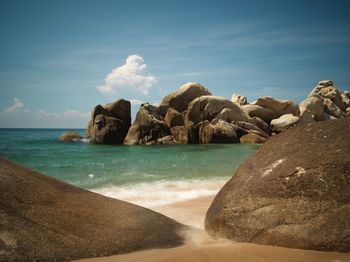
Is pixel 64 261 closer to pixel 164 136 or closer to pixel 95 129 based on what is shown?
pixel 164 136

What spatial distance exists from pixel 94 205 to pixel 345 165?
110 inches

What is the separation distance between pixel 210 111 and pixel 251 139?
16.6ft

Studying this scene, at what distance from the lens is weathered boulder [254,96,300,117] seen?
33219 mm

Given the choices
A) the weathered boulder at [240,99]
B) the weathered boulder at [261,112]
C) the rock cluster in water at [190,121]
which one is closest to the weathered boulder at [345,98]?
the weathered boulder at [240,99]

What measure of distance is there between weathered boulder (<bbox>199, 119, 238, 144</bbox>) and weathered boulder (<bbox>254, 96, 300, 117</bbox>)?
8151 millimetres

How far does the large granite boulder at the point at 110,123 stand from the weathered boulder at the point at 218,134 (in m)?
8.20

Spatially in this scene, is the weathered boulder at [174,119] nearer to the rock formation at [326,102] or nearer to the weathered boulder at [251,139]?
the weathered boulder at [251,139]

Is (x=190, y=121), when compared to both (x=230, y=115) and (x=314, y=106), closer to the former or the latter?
(x=230, y=115)

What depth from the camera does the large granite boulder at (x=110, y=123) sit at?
1146 inches

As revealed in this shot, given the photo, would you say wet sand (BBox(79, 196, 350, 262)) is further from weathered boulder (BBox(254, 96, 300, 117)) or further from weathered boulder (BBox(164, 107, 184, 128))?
weathered boulder (BBox(254, 96, 300, 117))

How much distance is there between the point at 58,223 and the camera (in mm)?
2910

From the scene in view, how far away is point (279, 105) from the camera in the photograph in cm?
3338

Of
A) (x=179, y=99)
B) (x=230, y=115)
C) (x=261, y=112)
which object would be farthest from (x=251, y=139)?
(x=179, y=99)

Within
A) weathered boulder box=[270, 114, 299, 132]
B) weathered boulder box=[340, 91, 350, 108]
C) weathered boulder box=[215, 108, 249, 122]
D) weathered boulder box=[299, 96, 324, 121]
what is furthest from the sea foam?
weathered boulder box=[340, 91, 350, 108]
